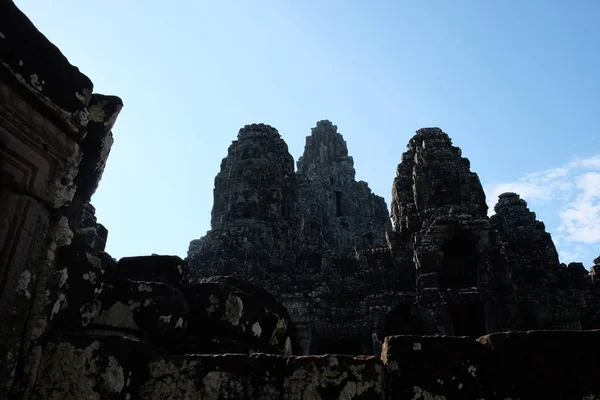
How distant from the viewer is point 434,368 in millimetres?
2490

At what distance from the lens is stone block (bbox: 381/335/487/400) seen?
2439mm

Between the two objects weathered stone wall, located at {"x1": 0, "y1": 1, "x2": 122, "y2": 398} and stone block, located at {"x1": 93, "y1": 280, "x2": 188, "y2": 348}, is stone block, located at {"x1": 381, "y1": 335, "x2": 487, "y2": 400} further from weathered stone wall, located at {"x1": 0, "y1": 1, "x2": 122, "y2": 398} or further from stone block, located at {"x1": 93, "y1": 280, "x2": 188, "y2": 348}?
weathered stone wall, located at {"x1": 0, "y1": 1, "x2": 122, "y2": 398}

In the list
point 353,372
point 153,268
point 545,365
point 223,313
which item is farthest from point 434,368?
point 153,268

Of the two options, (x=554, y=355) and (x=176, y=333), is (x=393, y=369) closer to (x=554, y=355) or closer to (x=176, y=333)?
(x=554, y=355)

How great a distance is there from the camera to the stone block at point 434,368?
2439mm

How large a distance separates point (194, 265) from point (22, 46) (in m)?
16.9

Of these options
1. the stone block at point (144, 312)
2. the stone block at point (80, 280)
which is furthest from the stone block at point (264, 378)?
the stone block at point (80, 280)

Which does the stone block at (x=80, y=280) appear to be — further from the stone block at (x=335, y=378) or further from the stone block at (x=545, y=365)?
the stone block at (x=545, y=365)

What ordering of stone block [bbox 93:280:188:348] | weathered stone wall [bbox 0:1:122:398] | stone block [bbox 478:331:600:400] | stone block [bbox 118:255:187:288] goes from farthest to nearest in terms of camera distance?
stone block [bbox 118:255:187:288] < stone block [bbox 93:280:188:348] < weathered stone wall [bbox 0:1:122:398] < stone block [bbox 478:331:600:400]

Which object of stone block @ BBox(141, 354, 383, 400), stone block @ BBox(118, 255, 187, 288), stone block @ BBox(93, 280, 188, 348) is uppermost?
stone block @ BBox(118, 255, 187, 288)

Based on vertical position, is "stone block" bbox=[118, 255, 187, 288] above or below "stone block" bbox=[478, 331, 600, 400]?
above

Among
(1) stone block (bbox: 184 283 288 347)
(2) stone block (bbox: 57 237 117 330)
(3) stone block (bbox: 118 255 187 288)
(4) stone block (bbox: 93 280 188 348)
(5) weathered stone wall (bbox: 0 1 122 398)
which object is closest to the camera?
(5) weathered stone wall (bbox: 0 1 122 398)

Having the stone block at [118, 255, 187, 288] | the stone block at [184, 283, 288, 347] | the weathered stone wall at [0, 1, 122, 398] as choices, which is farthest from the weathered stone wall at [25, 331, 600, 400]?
the stone block at [118, 255, 187, 288]

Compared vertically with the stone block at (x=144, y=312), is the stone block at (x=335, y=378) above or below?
below
